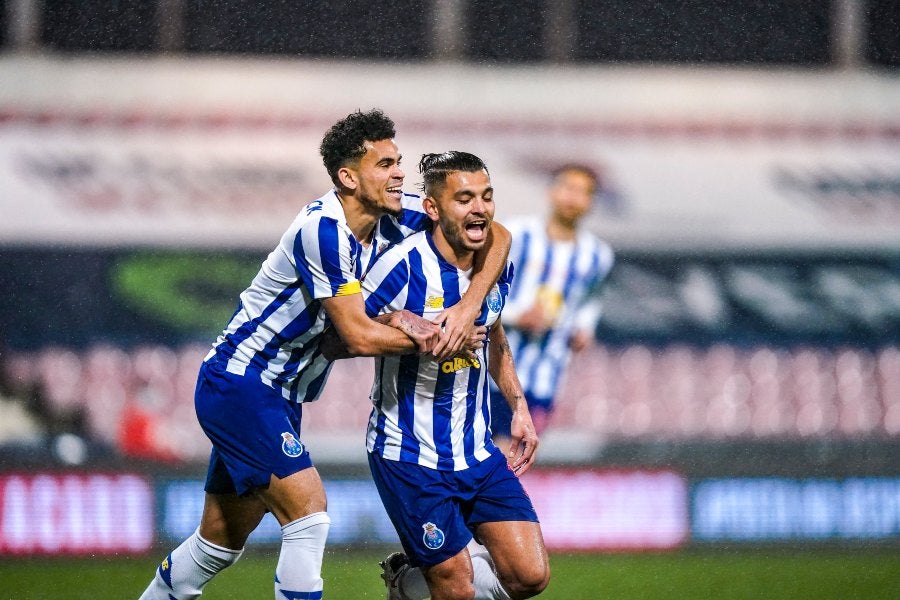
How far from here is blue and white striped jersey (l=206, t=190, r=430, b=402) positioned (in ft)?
12.4

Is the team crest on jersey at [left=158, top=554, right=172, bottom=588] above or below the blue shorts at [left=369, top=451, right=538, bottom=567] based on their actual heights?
below

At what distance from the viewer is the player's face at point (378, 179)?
3896mm

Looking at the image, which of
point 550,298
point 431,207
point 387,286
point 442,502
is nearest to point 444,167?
point 431,207

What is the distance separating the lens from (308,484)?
12.7 ft

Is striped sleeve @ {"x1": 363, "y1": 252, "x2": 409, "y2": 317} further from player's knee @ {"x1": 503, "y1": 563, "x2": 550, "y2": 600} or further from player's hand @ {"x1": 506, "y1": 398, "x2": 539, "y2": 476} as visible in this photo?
player's knee @ {"x1": 503, "y1": 563, "x2": 550, "y2": 600}

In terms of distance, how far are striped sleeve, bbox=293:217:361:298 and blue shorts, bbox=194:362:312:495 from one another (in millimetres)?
419

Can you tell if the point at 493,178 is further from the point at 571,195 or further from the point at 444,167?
the point at 444,167

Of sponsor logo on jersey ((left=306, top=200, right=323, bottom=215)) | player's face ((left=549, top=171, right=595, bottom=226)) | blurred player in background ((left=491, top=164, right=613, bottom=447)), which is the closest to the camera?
sponsor logo on jersey ((left=306, top=200, right=323, bottom=215))

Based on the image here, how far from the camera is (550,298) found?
661 centimetres

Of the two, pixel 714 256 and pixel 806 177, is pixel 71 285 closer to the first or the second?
pixel 714 256

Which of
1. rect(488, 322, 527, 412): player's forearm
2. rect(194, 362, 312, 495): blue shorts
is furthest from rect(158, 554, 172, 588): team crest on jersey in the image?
rect(488, 322, 527, 412): player's forearm

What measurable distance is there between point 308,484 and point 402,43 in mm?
6373

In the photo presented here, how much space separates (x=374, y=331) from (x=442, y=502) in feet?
1.99

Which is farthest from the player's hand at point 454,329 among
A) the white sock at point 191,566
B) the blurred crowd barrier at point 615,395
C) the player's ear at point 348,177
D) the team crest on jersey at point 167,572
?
the blurred crowd barrier at point 615,395
